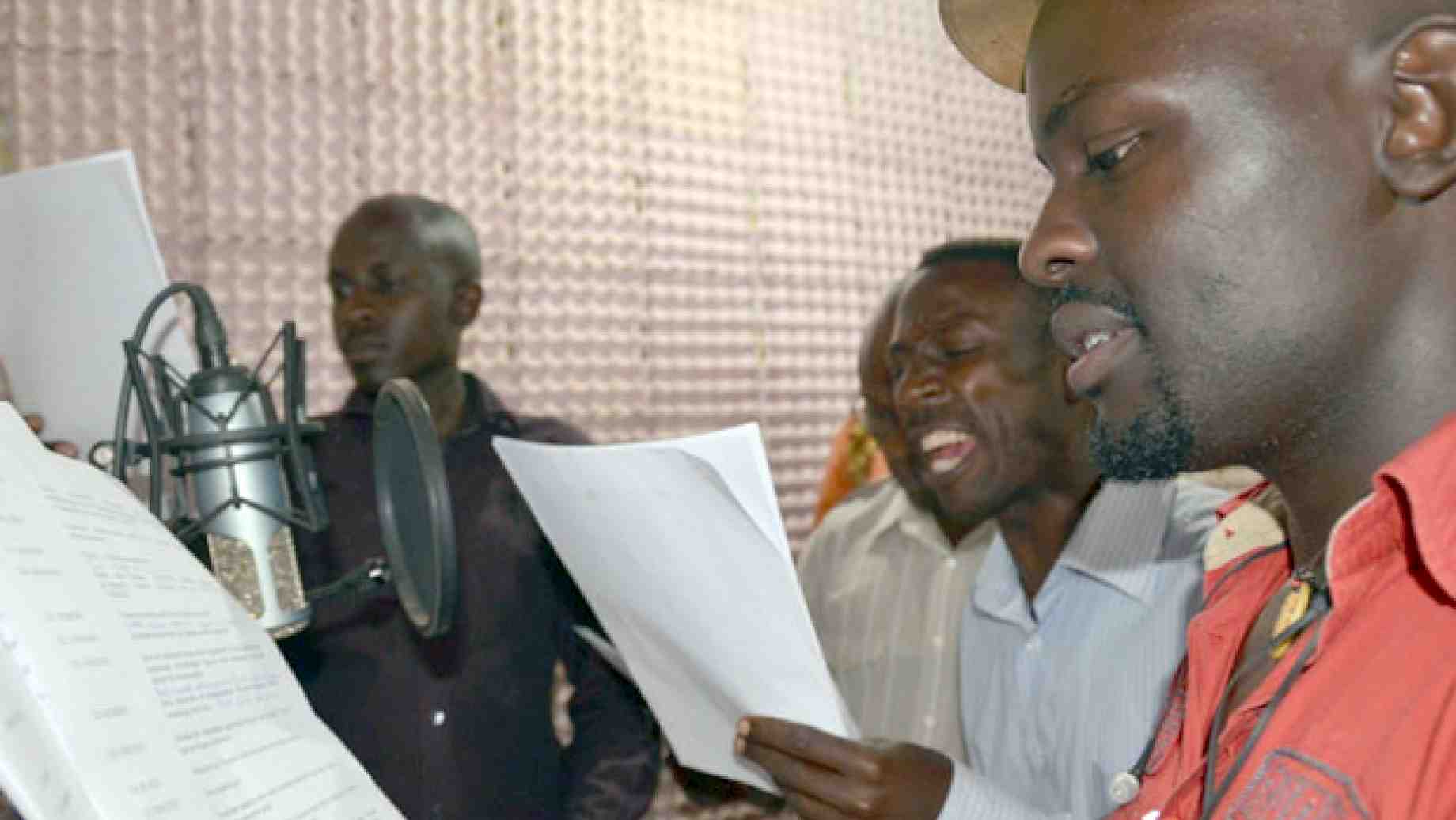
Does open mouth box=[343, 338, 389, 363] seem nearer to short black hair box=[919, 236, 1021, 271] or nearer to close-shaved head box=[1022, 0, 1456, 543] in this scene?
short black hair box=[919, 236, 1021, 271]

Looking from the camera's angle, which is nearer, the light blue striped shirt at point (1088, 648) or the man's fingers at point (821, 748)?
the man's fingers at point (821, 748)

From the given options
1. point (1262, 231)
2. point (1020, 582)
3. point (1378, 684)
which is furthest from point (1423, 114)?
point (1020, 582)

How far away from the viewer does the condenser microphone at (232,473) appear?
1065 mm

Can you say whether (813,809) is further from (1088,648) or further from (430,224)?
(430,224)

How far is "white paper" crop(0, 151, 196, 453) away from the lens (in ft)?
4.38

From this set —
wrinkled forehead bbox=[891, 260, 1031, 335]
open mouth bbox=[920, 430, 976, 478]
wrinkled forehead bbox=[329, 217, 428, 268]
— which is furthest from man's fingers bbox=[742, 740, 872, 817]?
wrinkled forehead bbox=[329, 217, 428, 268]

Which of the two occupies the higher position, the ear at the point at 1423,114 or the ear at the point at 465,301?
the ear at the point at 1423,114

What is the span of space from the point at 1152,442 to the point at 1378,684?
0.23 m

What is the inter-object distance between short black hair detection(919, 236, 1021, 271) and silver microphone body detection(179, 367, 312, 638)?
3.68ft

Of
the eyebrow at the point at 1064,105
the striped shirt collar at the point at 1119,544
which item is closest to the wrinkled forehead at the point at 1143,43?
the eyebrow at the point at 1064,105

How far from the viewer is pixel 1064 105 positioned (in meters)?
0.92

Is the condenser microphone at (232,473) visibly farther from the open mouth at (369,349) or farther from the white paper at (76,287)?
the open mouth at (369,349)

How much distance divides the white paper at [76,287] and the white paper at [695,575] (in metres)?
0.43

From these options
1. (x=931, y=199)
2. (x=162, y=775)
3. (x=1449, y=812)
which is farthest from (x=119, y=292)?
(x=931, y=199)
